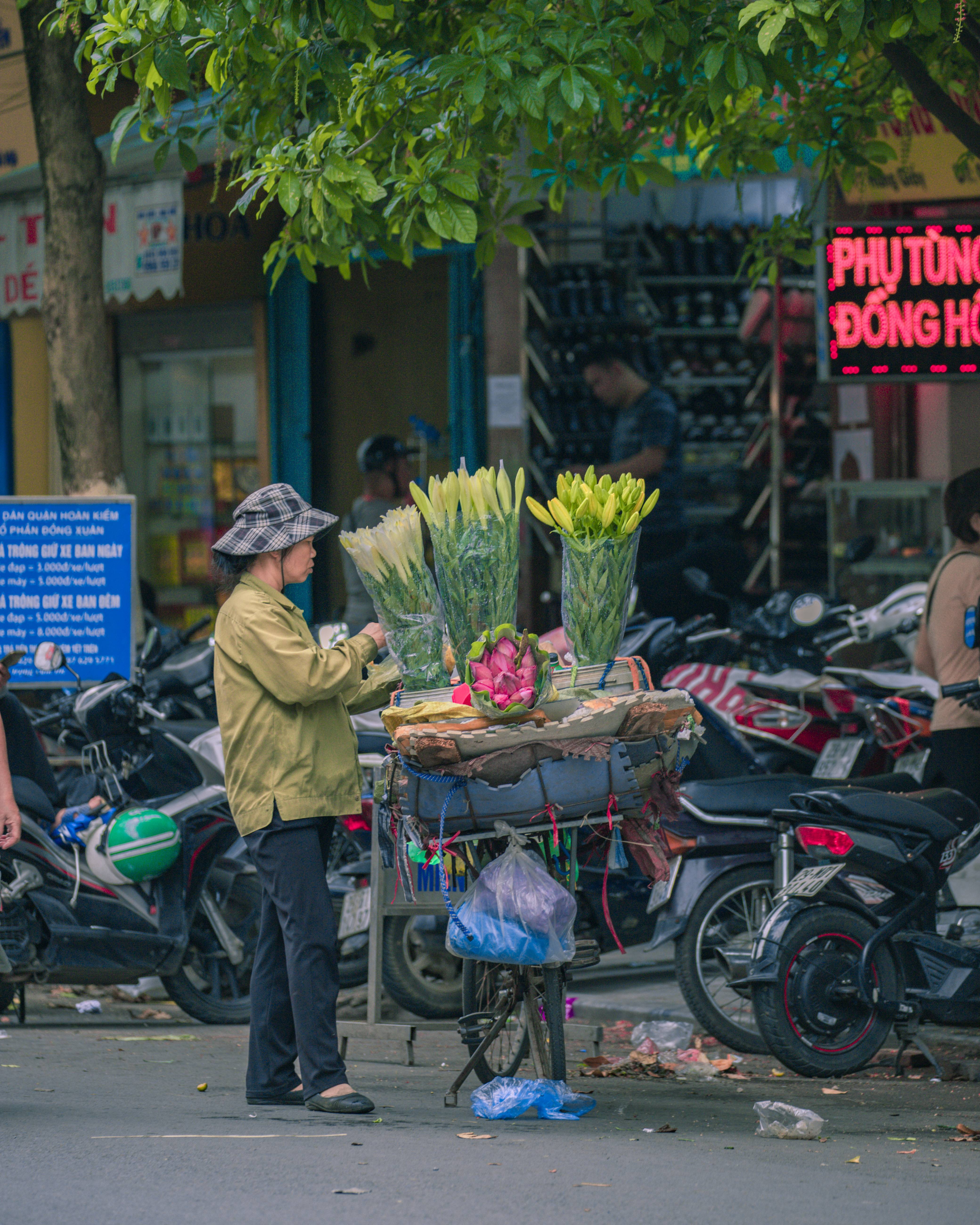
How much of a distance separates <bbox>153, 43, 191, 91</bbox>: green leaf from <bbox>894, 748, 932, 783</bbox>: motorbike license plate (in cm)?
413

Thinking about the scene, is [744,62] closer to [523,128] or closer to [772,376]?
[523,128]

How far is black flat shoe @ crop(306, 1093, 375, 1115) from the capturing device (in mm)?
5293

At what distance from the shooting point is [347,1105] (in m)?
5.30

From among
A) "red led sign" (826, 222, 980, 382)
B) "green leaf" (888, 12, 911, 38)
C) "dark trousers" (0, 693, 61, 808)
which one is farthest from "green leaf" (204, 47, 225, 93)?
"red led sign" (826, 222, 980, 382)

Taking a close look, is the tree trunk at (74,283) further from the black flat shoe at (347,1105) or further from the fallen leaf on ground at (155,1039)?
the black flat shoe at (347,1105)

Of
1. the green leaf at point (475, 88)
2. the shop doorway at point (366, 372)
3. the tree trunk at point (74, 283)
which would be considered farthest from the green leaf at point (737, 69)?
the shop doorway at point (366, 372)

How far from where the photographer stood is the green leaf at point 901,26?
19.5 ft

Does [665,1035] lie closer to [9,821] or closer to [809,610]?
[9,821]

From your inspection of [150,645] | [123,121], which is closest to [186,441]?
[150,645]

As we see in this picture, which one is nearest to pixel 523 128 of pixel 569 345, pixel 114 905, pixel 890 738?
pixel 569 345

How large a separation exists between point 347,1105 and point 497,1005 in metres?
0.56

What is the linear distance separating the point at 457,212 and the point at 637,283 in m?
6.19

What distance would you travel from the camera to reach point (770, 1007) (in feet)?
19.6

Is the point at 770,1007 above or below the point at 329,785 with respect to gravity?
below
